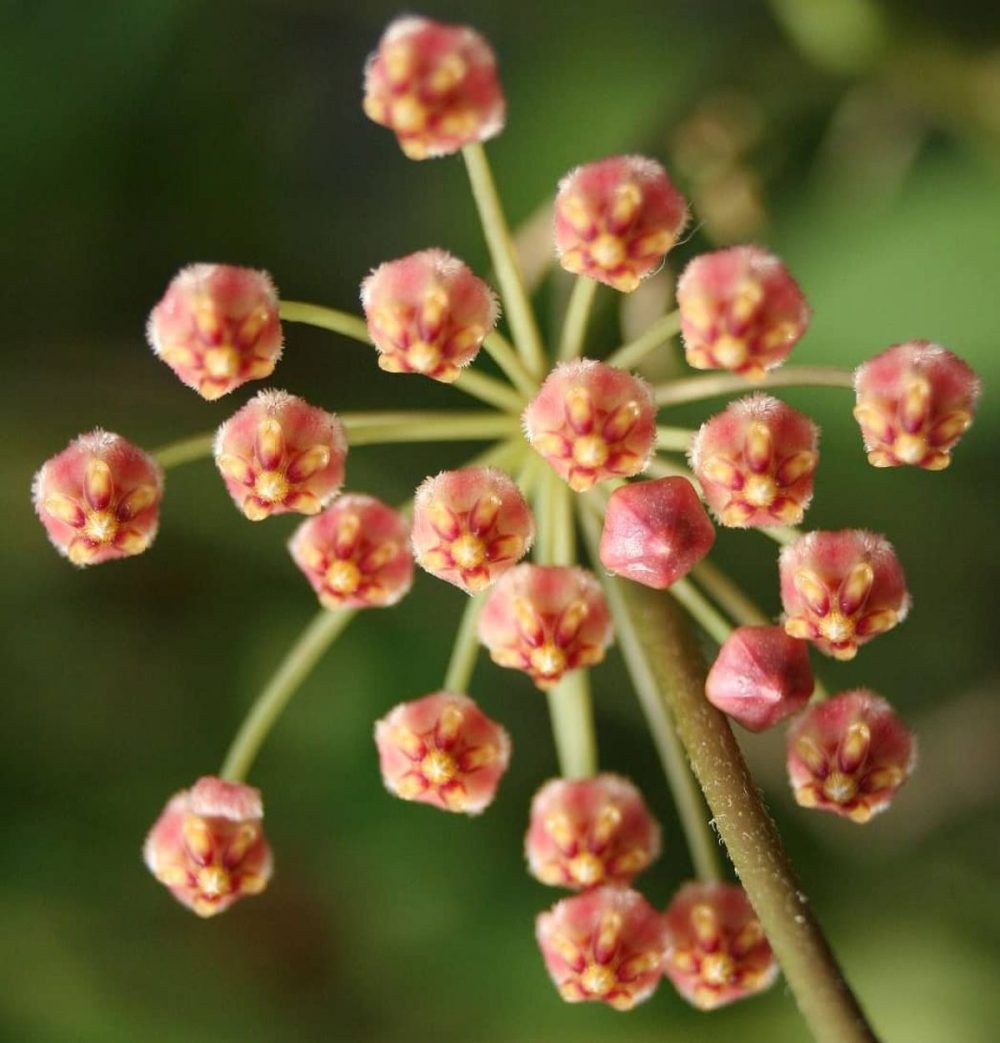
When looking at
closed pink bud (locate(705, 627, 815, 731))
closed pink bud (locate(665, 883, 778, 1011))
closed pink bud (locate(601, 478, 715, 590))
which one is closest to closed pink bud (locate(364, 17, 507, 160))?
closed pink bud (locate(601, 478, 715, 590))

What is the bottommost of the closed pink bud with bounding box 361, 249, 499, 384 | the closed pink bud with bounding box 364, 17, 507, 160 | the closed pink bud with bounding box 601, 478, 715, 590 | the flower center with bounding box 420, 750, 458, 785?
the flower center with bounding box 420, 750, 458, 785

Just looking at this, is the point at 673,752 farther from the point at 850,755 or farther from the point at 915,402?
the point at 915,402

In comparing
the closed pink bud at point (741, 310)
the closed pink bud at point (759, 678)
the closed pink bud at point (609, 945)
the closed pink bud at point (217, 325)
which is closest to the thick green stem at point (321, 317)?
the closed pink bud at point (217, 325)

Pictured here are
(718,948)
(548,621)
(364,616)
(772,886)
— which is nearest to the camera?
(772,886)

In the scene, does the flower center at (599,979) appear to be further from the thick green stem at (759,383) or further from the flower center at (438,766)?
the thick green stem at (759,383)

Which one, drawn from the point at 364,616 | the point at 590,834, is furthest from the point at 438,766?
the point at 364,616

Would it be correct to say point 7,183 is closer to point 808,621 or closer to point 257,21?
point 257,21

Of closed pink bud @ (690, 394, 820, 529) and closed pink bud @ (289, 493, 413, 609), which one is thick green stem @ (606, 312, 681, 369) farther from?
closed pink bud @ (289, 493, 413, 609)
